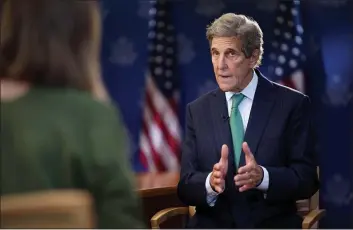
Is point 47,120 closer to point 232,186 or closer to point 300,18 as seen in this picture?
point 232,186

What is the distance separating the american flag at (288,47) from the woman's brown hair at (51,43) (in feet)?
4.70

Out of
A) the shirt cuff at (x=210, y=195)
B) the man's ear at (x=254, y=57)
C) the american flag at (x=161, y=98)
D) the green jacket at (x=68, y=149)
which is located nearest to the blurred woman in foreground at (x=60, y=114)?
the green jacket at (x=68, y=149)

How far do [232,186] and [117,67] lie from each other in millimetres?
841

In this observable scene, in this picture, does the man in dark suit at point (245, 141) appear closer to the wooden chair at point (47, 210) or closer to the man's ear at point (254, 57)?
the man's ear at point (254, 57)

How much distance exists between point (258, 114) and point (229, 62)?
0.47ft

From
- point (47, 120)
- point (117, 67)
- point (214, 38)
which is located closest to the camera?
point (47, 120)

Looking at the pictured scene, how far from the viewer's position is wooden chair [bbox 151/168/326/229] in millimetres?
1632

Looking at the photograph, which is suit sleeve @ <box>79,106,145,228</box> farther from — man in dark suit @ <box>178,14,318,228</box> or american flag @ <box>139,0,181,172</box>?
american flag @ <box>139,0,181,172</box>

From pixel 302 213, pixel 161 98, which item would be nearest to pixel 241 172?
pixel 302 213

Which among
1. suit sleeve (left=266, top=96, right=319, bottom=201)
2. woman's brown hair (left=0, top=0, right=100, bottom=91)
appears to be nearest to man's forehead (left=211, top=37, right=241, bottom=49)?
suit sleeve (left=266, top=96, right=319, bottom=201)

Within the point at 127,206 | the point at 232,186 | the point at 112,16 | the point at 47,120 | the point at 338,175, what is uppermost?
the point at 112,16

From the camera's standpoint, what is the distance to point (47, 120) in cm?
84

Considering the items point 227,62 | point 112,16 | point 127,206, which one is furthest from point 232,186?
point 112,16

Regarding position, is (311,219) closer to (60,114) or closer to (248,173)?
(248,173)
